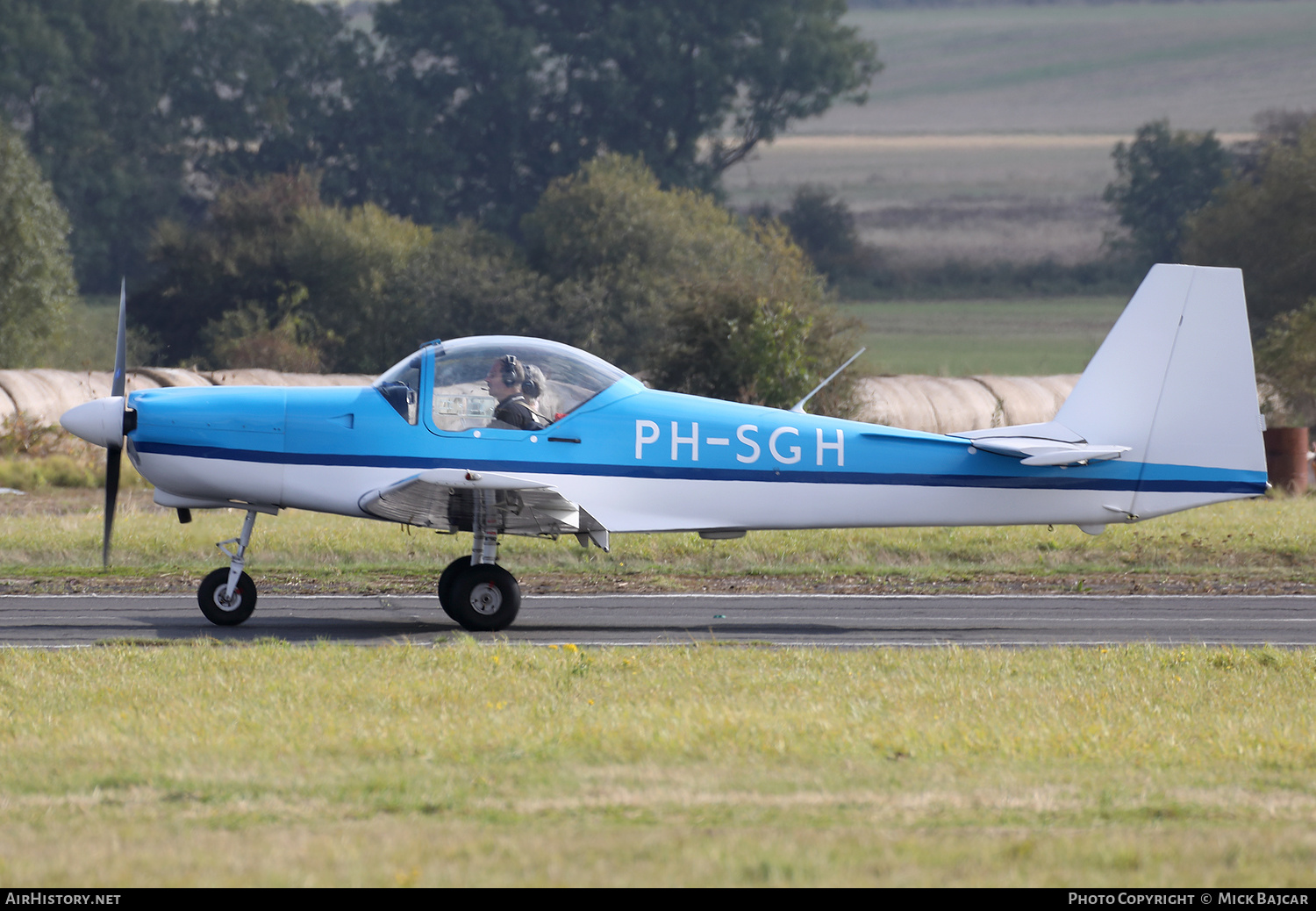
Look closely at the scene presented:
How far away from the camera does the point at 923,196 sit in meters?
91.9

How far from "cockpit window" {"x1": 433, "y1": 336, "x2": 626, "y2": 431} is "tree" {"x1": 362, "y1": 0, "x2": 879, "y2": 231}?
65.0 meters

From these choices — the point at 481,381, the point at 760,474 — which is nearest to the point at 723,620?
the point at 760,474

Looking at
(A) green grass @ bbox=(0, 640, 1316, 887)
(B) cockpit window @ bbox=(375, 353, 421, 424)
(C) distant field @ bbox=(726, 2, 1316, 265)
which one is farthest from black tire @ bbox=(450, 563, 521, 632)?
(C) distant field @ bbox=(726, 2, 1316, 265)

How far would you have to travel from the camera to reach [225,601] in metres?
12.5

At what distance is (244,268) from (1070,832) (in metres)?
58.3

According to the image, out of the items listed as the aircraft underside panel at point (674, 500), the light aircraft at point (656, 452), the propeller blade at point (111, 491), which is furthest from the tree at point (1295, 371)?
the propeller blade at point (111, 491)

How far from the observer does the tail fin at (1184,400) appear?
1275 centimetres

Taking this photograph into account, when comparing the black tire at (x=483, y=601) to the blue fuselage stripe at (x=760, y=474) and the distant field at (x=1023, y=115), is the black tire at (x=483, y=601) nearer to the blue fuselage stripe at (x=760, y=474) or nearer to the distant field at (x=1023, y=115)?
the blue fuselage stripe at (x=760, y=474)

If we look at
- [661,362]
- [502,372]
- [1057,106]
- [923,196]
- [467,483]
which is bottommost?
[467,483]

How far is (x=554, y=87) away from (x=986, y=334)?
85.4 ft

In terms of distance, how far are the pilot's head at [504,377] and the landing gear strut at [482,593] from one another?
982 millimetres

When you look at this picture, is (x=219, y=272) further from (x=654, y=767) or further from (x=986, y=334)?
(x=654, y=767)

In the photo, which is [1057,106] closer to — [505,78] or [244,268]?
[505,78]
